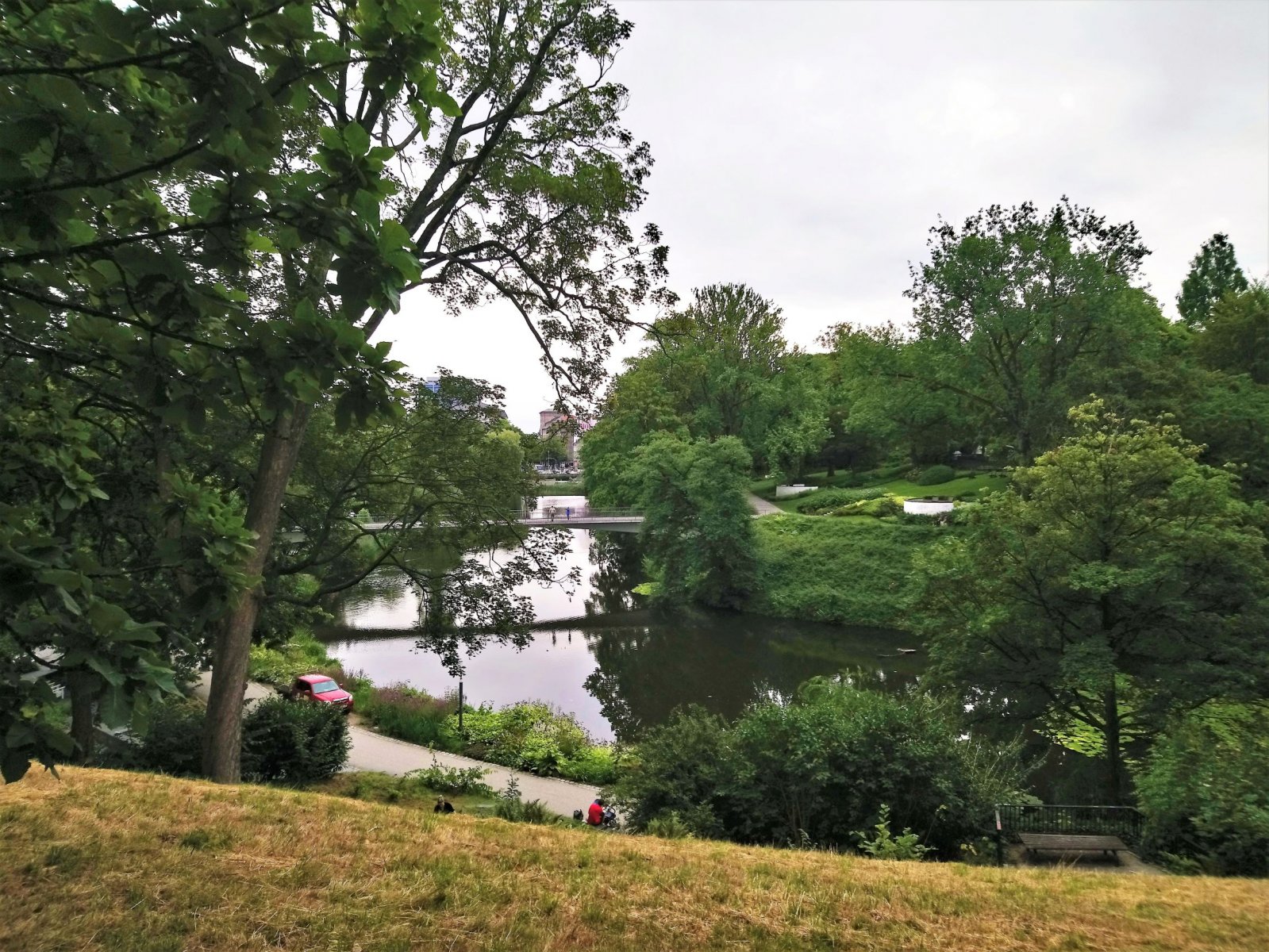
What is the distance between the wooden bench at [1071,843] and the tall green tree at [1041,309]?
22392 millimetres

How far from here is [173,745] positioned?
34.2 feet

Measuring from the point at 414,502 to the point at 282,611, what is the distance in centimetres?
372

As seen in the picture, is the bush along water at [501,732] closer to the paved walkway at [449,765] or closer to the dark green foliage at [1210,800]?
the paved walkway at [449,765]

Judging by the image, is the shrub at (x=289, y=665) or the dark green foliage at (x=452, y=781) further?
the shrub at (x=289, y=665)

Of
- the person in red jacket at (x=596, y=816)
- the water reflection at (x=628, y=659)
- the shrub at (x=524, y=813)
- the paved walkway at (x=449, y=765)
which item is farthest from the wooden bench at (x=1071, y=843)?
the water reflection at (x=628, y=659)

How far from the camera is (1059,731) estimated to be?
14539 millimetres

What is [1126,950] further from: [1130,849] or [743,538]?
[743,538]

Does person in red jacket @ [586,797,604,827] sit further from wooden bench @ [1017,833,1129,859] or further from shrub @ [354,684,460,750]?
Answer: shrub @ [354,684,460,750]

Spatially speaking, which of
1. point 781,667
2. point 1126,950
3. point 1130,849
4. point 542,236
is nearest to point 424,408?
point 542,236

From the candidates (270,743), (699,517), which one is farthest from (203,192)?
(699,517)

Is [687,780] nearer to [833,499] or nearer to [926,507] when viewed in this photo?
[926,507]

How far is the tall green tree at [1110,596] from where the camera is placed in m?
11.3

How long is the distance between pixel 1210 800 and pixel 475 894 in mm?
8332

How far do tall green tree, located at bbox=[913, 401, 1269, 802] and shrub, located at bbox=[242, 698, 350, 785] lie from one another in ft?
35.2
